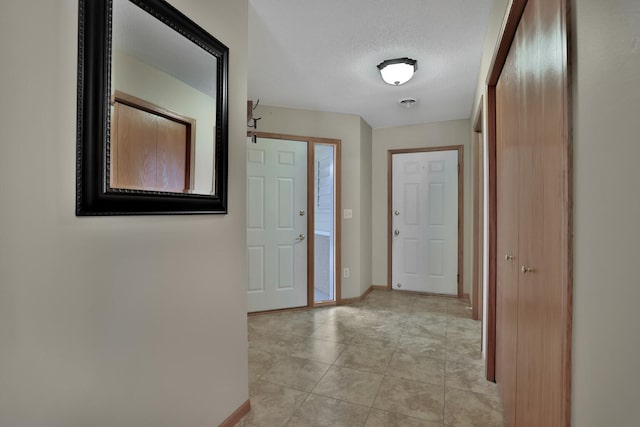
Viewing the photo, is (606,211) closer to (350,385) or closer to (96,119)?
(96,119)

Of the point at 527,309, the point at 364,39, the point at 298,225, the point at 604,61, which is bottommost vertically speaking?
the point at 527,309

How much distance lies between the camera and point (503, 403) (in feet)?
5.83

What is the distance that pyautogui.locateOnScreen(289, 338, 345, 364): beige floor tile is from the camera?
2.45m

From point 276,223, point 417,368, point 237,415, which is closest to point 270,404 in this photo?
point 237,415

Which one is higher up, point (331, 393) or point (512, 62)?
point (512, 62)

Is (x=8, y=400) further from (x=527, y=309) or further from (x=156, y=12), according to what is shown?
(x=527, y=309)

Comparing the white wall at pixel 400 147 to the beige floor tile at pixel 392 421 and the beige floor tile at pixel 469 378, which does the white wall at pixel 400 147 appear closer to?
the beige floor tile at pixel 469 378

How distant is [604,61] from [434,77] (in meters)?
2.44

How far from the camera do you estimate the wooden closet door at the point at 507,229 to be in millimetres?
1450

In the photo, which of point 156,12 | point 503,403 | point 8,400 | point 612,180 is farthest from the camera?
point 503,403

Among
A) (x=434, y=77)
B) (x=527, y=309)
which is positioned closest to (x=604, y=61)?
(x=527, y=309)

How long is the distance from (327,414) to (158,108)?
1.73m

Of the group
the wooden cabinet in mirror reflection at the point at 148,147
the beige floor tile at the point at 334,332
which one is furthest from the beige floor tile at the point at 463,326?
the wooden cabinet in mirror reflection at the point at 148,147

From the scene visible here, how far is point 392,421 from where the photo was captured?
5.60 ft
